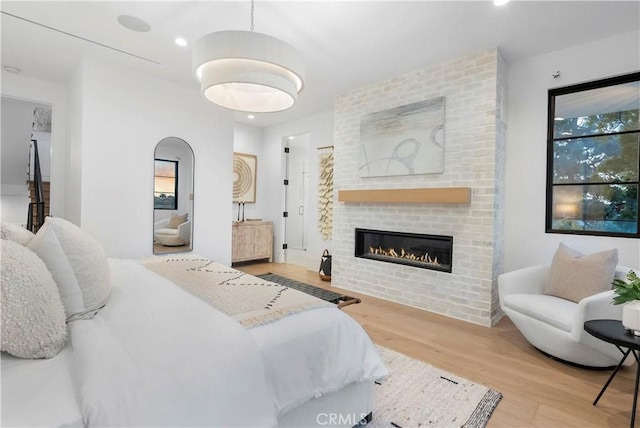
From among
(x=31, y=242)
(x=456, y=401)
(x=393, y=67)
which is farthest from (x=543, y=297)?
(x=31, y=242)

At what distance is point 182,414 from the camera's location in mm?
912

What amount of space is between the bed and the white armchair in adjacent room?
254cm

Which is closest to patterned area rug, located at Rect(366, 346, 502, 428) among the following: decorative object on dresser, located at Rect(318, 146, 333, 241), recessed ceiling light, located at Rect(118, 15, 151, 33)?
decorative object on dresser, located at Rect(318, 146, 333, 241)

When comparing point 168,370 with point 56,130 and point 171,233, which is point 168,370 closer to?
point 171,233

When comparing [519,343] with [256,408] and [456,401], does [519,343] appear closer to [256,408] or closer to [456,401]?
[456,401]

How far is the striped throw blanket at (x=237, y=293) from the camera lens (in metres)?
1.37

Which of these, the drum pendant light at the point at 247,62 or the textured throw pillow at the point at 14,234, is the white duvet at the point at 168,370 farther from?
the drum pendant light at the point at 247,62

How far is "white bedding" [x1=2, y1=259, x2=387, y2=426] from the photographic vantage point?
848mm

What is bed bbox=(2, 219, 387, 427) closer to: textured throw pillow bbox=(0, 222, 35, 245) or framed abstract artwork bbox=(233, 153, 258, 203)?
textured throw pillow bbox=(0, 222, 35, 245)

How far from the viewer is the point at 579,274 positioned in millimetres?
2420

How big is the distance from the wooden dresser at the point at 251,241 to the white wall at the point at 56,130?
7.93 ft

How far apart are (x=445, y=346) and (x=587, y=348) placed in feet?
3.05

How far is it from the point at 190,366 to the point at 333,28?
2.79 metres

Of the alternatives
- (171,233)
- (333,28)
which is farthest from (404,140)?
(171,233)
